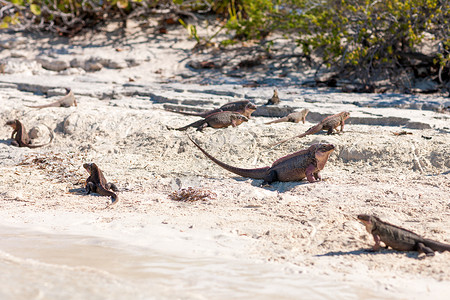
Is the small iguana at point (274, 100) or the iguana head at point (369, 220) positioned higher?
the iguana head at point (369, 220)

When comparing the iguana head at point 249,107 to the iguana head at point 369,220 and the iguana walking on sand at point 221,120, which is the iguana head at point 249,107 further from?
Result: the iguana head at point 369,220

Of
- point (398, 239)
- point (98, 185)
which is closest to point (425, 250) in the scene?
point (398, 239)

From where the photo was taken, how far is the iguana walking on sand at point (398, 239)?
153 inches

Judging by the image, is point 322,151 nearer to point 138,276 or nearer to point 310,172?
point 310,172

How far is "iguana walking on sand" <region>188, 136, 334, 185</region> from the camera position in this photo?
19.3 ft

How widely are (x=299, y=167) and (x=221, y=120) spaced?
216 centimetres

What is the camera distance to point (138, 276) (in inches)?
143

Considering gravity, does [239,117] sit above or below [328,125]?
below

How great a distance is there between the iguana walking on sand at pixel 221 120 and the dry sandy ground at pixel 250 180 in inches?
5.2

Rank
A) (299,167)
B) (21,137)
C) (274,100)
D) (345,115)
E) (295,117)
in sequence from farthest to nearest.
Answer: (274,100) < (21,137) < (295,117) < (345,115) < (299,167)

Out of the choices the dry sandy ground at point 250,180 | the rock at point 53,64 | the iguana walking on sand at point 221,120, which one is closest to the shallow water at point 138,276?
the dry sandy ground at point 250,180

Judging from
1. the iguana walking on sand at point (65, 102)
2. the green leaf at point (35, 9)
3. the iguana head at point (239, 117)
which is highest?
the green leaf at point (35, 9)

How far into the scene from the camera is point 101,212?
527 centimetres

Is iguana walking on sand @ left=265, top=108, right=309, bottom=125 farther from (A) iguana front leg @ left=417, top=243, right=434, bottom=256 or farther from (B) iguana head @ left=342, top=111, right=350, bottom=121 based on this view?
(A) iguana front leg @ left=417, top=243, right=434, bottom=256
